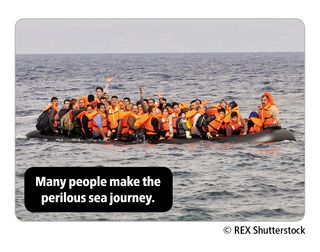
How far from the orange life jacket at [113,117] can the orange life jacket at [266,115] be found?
10.5 ft

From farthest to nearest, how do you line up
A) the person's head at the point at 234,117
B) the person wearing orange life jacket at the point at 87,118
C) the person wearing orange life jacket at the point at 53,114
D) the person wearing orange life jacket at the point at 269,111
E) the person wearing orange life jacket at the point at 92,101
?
the person wearing orange life jacket at the point at 87,118, the person wearing orange life jacket at the point at 92,101, the person's head at the point at 234,117, the person wearing orange life jacket at the point at 53,114, the person wearing orange life jacket at the point at 269,111

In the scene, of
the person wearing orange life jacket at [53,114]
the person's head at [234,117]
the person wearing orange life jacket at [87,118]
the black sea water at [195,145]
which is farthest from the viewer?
the person wearing orange life jacket at [87,118]

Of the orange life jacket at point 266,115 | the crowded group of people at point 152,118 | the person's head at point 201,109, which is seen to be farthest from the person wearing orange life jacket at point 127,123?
the orange life jacket at point 266,115

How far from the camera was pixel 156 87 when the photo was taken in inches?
833

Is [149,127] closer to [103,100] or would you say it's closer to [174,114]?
[174,114]

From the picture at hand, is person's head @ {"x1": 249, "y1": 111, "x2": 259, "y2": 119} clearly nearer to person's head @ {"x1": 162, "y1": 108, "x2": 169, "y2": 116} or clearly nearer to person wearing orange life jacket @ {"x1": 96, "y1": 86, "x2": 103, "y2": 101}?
person's head @ {"x1": 162, "y1": 108, "x2": 169, "y2": 116}

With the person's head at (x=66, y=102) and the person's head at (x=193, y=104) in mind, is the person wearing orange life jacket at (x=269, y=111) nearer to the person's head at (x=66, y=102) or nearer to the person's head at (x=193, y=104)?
the person's head at (x=193, y=104)

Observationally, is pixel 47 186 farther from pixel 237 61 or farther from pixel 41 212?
pixel 237 61

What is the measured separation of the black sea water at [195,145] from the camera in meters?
18.6

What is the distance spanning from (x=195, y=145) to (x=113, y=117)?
80.6 inches

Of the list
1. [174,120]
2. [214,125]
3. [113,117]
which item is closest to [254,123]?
[214,125]

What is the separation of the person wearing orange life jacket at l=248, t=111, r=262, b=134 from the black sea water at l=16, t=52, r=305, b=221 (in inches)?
6.7

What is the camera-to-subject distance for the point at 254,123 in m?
21.1

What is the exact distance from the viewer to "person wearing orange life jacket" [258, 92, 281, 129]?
20719 millimetres
